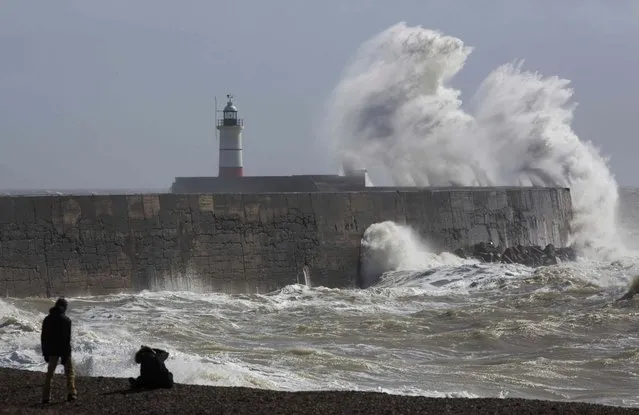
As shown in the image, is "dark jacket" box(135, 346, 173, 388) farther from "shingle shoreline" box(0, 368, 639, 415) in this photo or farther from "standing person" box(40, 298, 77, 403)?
"standing person" box(40, 298, 77, 403)

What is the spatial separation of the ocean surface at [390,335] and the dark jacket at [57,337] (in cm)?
167

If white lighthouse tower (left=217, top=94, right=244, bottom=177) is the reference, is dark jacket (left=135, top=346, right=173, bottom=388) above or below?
below

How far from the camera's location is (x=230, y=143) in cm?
2823

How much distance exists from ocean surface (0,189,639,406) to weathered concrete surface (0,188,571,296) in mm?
435

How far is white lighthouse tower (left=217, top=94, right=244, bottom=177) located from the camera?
28.0 m

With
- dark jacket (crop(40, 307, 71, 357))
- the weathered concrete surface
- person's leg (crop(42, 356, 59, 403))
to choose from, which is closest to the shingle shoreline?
person's leg (crop(42, 356, 59, 403))

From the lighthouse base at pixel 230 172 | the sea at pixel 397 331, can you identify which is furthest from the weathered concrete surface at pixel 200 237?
the lighthouse base at pixel 230 172

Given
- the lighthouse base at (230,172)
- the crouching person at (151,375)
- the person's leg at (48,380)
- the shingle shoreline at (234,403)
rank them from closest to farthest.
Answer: the shingle shoreline at (234,403), the person's leg at (48,380), the crouching person at (151,375), the lighthouse base at (230,172)

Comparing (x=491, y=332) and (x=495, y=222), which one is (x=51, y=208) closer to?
(x=491, y=332)

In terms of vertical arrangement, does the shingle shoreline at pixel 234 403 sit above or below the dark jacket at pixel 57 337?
below

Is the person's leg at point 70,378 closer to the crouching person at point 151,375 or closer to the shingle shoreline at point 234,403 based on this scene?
the shingle shoreline at point 234,403

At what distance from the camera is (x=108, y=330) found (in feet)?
37.8

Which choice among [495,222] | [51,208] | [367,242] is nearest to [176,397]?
[51,208]

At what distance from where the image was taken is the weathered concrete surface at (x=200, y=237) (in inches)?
553
